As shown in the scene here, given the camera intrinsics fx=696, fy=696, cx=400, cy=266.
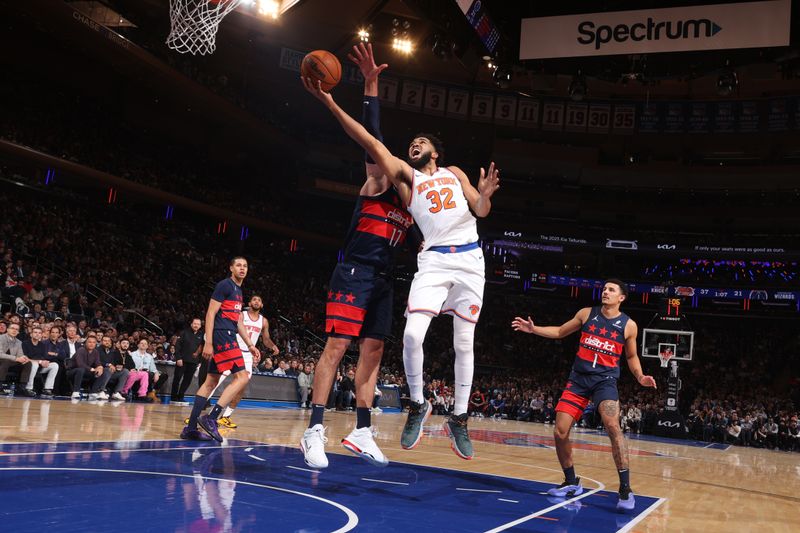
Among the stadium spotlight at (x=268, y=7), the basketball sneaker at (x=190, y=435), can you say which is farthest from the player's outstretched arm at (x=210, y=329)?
the stadium spotlight at (x=268, y=7)

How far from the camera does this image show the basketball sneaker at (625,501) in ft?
17.9

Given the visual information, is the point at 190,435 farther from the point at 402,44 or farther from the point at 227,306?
the point at 402,44

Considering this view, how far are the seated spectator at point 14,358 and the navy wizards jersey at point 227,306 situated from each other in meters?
5.98

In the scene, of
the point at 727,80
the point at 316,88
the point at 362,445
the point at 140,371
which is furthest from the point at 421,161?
the point at 727,80

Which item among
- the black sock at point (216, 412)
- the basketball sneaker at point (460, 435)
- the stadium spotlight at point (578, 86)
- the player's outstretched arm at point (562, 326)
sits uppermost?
the stadium spotlight at point (578, 86)

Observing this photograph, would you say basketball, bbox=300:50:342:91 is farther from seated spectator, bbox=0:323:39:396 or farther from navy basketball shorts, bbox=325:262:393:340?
seated spectator, bbox=0:323:39:396

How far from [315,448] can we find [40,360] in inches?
375

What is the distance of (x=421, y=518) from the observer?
417 cm

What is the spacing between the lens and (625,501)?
556 cm

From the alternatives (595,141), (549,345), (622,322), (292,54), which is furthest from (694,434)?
(292,54)

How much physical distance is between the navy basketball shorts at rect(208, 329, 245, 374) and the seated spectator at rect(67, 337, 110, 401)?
6.23 metres

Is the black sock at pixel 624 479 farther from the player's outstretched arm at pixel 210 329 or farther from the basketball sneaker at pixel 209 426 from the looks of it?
the player's outstretched arm at pixel 210 329

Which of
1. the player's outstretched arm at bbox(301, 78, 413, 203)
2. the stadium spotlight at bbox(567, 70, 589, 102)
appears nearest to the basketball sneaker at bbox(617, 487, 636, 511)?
the player's outstretched arm at bbox(301, 78, 413, 203)

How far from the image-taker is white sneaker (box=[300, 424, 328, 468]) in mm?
4879
